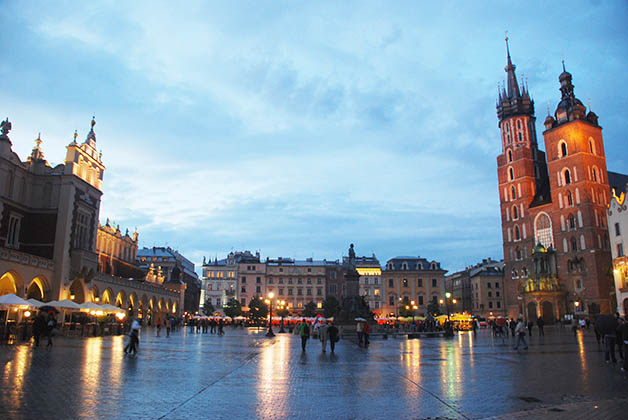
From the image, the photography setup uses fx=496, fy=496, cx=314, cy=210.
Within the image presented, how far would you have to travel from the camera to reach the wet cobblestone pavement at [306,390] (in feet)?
27.5

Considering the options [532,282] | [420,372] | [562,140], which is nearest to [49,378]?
[420,372]

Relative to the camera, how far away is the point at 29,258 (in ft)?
119

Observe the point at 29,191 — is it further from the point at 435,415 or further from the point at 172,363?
the point at 435,415

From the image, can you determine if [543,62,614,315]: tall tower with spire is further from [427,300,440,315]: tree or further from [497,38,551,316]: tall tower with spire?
[427,300,440,315]: tree

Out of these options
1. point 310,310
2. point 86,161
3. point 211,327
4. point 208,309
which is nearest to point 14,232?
point 86,161

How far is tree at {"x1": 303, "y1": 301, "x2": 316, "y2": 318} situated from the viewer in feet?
305

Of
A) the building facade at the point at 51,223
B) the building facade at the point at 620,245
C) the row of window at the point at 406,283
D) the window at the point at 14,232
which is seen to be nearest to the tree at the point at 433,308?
the row of window at the point at 406,283

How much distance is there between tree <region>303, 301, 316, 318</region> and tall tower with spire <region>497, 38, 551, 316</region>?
34.9m

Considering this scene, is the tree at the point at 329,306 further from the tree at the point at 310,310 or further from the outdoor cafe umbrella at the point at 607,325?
the outdoor cafe umbrella at the point at 607,325

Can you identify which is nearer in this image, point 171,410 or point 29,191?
point 171,410

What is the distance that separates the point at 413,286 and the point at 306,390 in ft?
310

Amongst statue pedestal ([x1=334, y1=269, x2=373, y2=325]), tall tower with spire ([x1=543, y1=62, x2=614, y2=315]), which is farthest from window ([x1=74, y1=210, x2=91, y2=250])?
tall tower with spire ([x1=543, y1=62, x2=614, y2=315])

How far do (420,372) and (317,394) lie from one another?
5269 mm

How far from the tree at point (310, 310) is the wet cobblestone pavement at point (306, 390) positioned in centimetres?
7692
